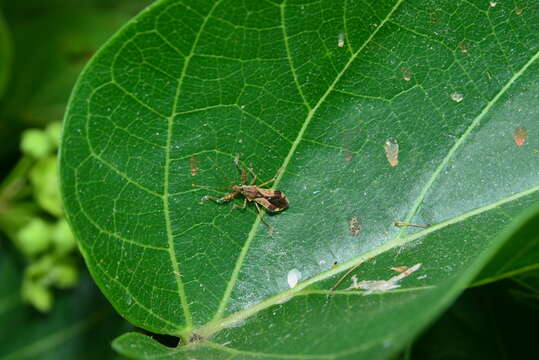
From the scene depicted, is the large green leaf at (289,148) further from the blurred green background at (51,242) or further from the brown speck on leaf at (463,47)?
the blurred green background at (51,242)

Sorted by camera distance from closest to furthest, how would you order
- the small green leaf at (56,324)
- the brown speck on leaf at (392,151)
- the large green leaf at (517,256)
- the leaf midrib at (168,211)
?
the large green leaf at (517,256) < the leaf midrib at (168,211) < the brown speck on leaf at (392,151) < the small green leaf at (56,324)

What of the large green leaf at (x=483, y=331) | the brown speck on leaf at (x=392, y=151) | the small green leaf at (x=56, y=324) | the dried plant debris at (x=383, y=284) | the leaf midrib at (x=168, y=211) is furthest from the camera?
the small green leaf at (x=56, y=324)

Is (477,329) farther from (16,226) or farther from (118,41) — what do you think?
(16,226)

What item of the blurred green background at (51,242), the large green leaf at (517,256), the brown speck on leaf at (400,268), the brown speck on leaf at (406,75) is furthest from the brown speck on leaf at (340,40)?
the blurred green background at (51,242)

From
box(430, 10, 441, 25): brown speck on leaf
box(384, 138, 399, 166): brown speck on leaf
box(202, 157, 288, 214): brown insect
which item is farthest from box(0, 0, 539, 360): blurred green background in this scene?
box(430, 10, 441, 25): brown speck on leaf

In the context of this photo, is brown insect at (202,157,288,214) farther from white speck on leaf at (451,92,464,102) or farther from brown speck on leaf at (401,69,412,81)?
white speck on leaf at (451,92,464,102)

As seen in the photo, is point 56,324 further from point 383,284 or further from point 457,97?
point 457,97
